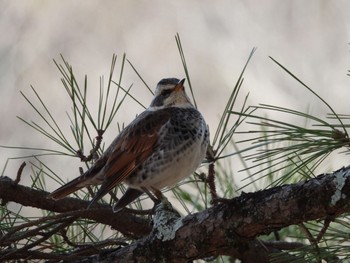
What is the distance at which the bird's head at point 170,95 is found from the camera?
3799 mm

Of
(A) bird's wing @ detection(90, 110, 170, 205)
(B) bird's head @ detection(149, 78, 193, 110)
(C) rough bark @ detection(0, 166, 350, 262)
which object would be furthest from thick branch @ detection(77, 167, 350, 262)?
(B) bird's head @ detection(149, 78, 193, 110)

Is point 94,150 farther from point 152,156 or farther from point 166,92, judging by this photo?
point 166,92

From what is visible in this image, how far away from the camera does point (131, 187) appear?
3344 millimetres

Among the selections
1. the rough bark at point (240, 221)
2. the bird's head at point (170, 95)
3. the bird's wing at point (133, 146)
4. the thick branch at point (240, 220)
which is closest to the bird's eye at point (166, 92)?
the bird's head at point (170, 95)

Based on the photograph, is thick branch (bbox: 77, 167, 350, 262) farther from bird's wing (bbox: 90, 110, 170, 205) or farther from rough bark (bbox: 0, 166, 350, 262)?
bird's wing (bbox: 90, 110, 170, 205)

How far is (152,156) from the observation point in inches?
134

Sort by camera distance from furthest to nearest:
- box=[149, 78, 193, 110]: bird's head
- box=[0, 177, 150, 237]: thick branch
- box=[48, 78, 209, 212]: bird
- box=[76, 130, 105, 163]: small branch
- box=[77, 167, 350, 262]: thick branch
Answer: box=[149, 78, 193, 110]: bird's head
box=[48, 78, 209, 212]: bird
box=[76, 130, 105, 163]: small branch
box=[0, 177, 150, 237]: thick branch
box=[77, 167, 350, 262]: thick branch

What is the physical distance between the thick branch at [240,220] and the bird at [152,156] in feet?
2.10

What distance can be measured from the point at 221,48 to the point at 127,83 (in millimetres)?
911

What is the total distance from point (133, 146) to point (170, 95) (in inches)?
19.4

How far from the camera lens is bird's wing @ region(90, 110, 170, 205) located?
327 cm

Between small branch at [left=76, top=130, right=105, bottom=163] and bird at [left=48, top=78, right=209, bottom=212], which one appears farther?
bird at [left=48, top=78, right=209, bottom=212]

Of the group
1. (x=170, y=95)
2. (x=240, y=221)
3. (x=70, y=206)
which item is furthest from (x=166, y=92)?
(x=240, y=221)

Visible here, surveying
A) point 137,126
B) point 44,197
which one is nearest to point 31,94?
point 137,126
